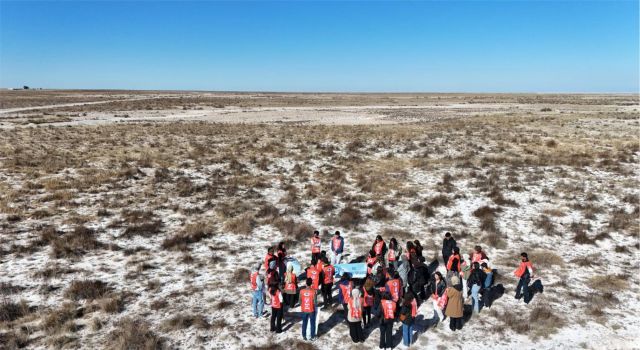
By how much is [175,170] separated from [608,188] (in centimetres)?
2596

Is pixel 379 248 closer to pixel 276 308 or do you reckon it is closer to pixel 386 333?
pixel 386 333

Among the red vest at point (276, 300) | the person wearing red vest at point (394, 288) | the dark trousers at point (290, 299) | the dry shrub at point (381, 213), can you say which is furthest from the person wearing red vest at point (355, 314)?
the dry shrub at point (381, 213)

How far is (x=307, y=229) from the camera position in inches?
676

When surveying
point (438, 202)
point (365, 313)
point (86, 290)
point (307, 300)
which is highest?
point (307, 300)

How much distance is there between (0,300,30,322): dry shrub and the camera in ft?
33.8

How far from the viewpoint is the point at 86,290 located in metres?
11.6

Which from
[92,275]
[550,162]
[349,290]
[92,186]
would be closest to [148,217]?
[92,275]

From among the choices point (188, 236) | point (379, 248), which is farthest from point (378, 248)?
point (188, 236)

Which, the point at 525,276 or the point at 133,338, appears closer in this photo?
the point at 133,338

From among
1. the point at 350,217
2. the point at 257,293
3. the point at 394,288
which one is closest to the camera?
the point at 394,288

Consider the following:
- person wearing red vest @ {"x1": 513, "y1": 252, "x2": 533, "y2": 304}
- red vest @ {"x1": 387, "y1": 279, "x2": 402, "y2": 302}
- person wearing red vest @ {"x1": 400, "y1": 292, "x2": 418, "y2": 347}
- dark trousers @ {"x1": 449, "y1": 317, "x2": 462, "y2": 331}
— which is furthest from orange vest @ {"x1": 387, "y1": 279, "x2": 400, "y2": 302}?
person wearing red vest @ {"x1": 513, "y1": 252, "x2": 533, "y2": 304}

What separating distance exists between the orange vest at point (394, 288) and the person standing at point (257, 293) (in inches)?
127

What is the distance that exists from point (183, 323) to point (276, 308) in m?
2.48

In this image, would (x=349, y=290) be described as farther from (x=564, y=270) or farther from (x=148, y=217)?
(x=148, y=217)
